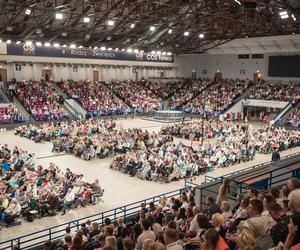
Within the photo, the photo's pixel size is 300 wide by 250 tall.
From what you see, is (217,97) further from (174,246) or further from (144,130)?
(174,246)

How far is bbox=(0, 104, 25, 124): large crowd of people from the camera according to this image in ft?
102

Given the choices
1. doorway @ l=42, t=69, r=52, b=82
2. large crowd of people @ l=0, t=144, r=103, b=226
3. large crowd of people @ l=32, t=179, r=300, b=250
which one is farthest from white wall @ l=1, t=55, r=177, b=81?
large crowd of people @ l=32, t=179, r=300, b=250

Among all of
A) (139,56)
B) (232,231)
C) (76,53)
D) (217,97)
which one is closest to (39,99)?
(76,53)

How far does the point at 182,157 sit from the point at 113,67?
31724 mm

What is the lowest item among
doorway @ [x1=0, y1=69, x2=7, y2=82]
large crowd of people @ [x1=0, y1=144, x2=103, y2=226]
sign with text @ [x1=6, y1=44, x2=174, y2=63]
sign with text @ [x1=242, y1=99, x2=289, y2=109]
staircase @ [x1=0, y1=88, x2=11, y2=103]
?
large crowd of people @ [x1=0, y1=144, x2=103, y2=226]

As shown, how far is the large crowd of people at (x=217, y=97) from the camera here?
1652 inches

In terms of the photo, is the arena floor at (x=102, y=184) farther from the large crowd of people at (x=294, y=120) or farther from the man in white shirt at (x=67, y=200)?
the large crowd of people at (x=294, y=120)

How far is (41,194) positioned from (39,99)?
24871 mm

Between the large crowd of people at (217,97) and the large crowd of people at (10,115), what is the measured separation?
1961 centimetres

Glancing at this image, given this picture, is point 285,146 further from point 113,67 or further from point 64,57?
point 113,67

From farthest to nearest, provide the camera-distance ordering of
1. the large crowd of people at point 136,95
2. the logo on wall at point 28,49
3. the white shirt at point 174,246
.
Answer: the large crowd of people at point 136,95, the logo on wall at point 28,49, the white shirt at point 174,246

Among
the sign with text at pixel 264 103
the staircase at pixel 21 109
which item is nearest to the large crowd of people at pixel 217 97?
the sign with text at pixel 264 103

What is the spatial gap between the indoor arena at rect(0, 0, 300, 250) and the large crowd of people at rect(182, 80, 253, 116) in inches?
8.9

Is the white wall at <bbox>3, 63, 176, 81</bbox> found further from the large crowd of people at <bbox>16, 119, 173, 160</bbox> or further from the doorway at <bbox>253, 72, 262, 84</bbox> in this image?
the doorway at <bbox>253, 72, 262, 84</bbox>
